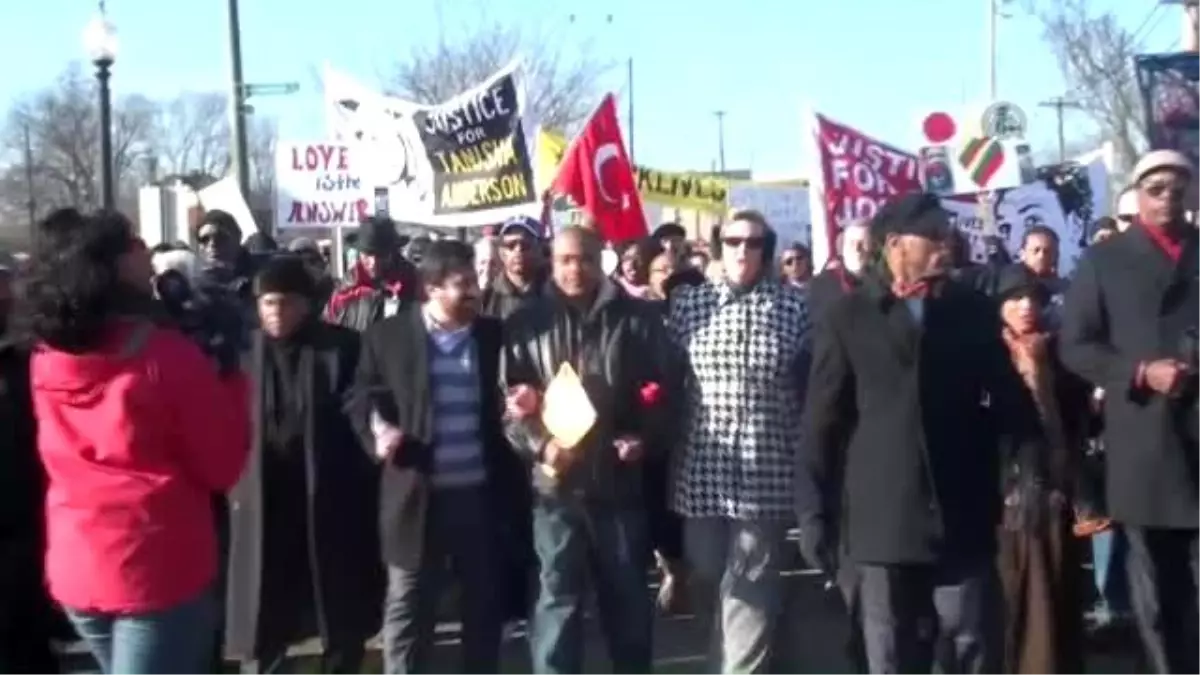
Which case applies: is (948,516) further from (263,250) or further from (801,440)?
(263,250)

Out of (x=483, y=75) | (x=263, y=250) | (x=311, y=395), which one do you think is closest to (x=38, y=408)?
(x=311, y=395)

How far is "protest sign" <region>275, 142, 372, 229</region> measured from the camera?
1725 cm

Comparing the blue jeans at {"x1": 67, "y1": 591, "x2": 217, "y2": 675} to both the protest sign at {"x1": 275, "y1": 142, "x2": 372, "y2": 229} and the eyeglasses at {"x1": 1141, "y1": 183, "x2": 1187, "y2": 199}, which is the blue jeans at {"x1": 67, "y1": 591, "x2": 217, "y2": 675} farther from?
the protest sign at {"x1": 275, "y1": 142, "x2": 372, "y2": 229}

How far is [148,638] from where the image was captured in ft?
17.3

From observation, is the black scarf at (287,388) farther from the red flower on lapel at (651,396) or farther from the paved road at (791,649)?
the paved road at (791,649)

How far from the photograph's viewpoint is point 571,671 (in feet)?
25.5

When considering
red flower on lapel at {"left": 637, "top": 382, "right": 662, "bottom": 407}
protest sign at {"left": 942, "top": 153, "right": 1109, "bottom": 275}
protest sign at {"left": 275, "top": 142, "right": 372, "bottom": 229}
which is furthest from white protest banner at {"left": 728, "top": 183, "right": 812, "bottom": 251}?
red flower on lapel at {"left": 637, "top": 382, "right": 662, "bottom": 407}

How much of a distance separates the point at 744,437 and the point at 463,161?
22.1 ft

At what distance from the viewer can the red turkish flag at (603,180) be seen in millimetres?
13094

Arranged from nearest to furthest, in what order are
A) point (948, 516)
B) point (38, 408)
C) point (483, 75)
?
point (38, 408) → point (948, 516) → point (483, 75)

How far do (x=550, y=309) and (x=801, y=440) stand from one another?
1.23 metres

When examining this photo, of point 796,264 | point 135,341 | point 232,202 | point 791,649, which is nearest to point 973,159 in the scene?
point 796,264

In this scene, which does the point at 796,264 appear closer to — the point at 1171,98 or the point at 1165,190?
the point at 1171,98

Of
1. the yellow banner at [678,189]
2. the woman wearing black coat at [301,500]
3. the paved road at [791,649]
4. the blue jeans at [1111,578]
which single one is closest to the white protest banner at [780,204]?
the yellow banner at [678,189]
